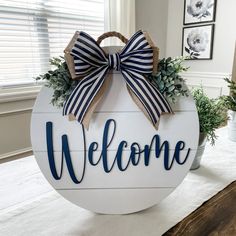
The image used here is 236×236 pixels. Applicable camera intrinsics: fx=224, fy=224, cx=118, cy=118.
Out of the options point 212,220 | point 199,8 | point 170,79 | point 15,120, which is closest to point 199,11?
point 199,8

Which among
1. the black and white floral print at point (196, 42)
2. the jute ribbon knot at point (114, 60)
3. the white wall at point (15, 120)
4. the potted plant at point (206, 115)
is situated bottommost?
the white wall at point (15, 120)

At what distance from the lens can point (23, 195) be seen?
63 cm

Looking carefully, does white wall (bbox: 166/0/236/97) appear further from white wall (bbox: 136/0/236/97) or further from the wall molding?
the wall molding

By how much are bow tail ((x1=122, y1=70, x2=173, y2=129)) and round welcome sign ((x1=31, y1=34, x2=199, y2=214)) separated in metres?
0.02

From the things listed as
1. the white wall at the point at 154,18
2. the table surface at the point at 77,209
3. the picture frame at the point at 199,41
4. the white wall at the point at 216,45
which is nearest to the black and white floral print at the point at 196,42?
the picture frame at the point at 199,41

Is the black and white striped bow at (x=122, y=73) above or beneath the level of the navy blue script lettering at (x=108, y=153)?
above

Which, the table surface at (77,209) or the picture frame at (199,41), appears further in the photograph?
the picture frame at (199,41)

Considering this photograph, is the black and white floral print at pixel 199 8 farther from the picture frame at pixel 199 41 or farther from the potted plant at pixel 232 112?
the potted plant at pixel 232 112

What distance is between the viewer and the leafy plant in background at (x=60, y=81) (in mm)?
491

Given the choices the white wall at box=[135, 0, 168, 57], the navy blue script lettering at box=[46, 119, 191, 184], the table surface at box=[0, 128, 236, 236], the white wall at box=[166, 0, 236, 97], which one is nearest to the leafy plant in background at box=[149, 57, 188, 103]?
the navy blue script lettering at box=[46, 119, 191, 184]

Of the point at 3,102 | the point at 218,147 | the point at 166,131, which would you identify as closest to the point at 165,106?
the point at 166,131

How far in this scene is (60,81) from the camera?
1.62ft

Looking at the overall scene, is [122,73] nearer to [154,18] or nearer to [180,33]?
[154,18]

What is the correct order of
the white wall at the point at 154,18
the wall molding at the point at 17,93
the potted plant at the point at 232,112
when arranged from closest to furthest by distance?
1. the potted plant at the point at 232,112
2. the wall molding at the point at 17,93
3. the white wall at the point at 154,18
